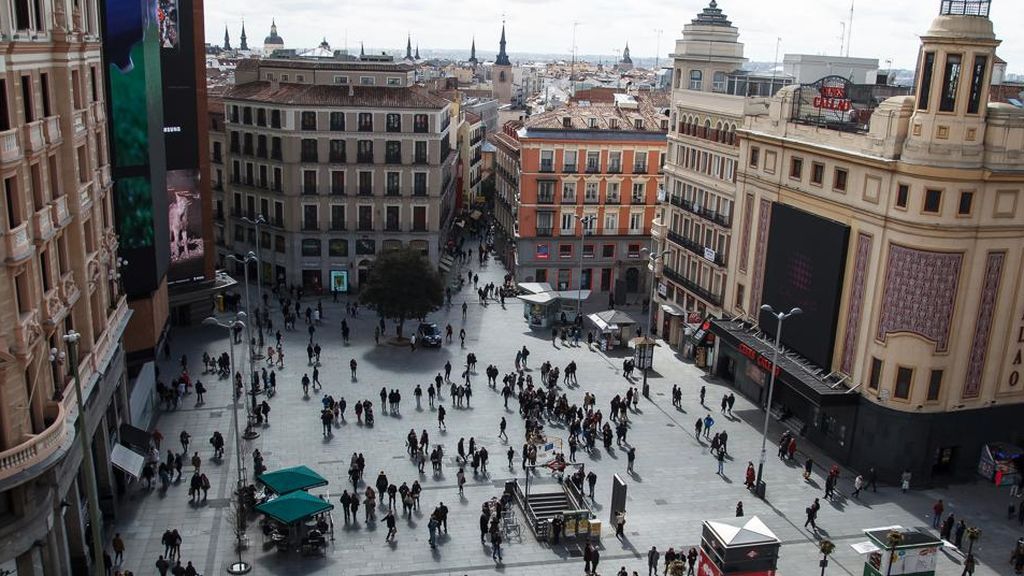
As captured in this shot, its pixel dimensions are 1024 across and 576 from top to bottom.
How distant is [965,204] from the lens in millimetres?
36625

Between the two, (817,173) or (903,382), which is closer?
(903,382)

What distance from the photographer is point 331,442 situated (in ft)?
135

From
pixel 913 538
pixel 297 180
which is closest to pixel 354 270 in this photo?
pixel 297 180

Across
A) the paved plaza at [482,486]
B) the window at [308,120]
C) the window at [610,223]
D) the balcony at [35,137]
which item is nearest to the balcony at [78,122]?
the balcony at [35,137]

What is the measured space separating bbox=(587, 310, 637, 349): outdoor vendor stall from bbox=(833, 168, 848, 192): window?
1888cm

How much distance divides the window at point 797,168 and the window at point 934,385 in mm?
11795

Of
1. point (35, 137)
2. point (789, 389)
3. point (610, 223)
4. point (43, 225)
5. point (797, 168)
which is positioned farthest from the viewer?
point (610, 223)

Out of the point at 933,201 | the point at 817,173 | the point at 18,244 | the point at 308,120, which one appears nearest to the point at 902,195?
the point at 933,201

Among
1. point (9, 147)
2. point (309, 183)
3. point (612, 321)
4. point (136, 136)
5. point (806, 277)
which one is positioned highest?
point (9, 147)

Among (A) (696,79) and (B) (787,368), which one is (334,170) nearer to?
(A) (696,79)

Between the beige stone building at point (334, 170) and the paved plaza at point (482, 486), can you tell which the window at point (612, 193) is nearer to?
the beige stone building at point (334, 170)

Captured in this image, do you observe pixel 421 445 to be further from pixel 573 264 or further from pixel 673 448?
pixel 573 264

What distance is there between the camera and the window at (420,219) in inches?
2704

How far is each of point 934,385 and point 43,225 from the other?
3535 cm
